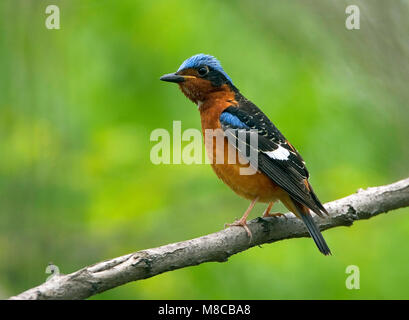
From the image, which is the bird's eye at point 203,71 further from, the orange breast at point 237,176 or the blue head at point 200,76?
the orange breast at point 237,176

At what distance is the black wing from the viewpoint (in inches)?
229

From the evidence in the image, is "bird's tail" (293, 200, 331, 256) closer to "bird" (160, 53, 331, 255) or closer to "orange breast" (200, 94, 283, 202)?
"bird" (160, 53, 331, 255)

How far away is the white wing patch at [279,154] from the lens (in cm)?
616

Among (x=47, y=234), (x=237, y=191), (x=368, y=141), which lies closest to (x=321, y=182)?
(x=368, y=141)

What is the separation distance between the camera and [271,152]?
6203 millimetres

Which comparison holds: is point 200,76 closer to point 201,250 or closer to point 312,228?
point 312,228

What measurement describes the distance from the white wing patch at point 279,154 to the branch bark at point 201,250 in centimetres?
60

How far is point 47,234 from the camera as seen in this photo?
7223mm

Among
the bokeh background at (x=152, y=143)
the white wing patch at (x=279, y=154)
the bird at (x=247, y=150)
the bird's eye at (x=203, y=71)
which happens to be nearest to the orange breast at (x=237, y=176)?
the bird at (x=247, y=150)

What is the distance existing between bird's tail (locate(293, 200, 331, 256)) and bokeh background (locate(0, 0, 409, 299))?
148 centimetres

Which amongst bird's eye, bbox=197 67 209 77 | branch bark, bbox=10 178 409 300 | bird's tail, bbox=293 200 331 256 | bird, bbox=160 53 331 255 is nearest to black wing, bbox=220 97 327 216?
bird, bbox=160 53 331 255

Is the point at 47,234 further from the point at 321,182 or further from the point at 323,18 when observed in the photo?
the point at 323,18

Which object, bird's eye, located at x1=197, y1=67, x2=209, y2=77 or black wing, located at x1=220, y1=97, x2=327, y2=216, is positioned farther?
bird's eye, located at x1=197, y1=67, x2=209, y2=77

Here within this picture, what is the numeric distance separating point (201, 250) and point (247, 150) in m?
1.58
